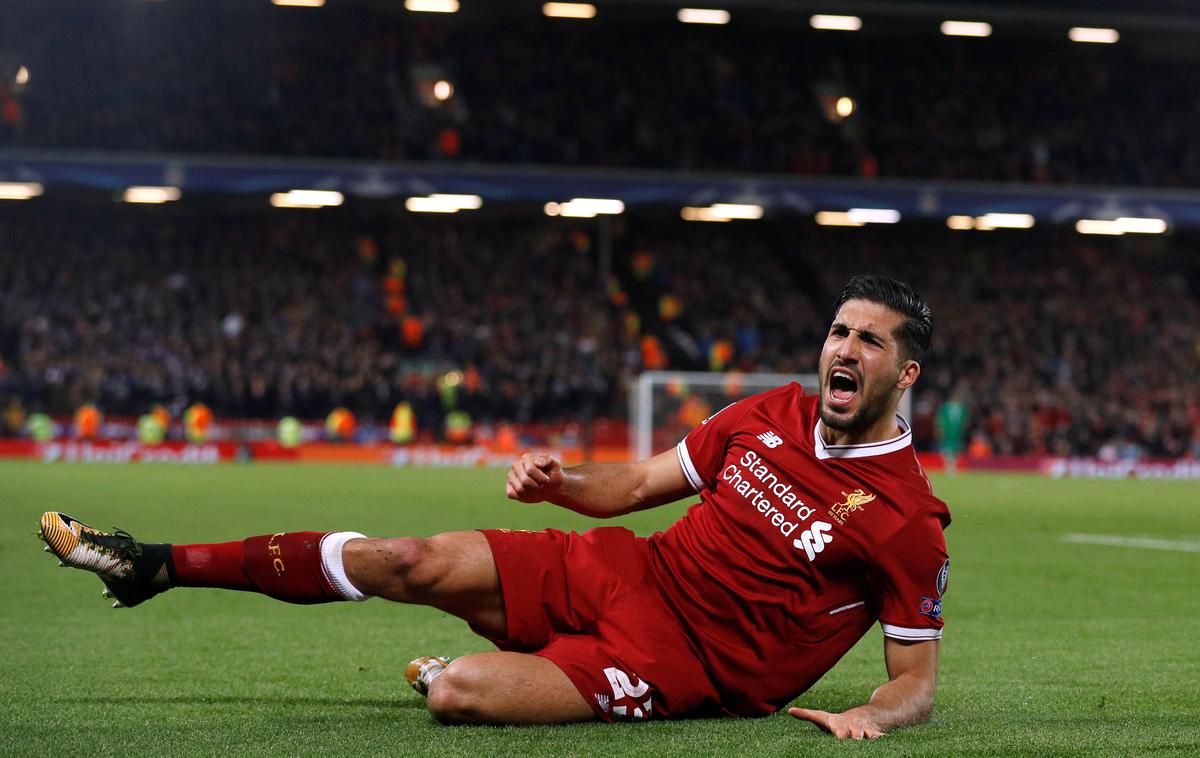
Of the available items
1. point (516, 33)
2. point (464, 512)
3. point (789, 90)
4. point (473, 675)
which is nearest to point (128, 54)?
point (516, 33)

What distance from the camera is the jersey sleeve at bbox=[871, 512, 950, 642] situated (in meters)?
4.62

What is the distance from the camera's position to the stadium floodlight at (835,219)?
36.5m

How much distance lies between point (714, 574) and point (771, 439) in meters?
0.49

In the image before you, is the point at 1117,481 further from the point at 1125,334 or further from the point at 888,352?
the point at 888,352

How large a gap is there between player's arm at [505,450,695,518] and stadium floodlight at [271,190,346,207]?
93.5 feet

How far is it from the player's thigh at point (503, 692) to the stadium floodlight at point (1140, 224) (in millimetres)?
32371

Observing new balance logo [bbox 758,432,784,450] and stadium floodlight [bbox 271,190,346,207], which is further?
stadium floodlight [bbox 271,190,346,207]

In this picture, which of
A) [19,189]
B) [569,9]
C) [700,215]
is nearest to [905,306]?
[569,9]

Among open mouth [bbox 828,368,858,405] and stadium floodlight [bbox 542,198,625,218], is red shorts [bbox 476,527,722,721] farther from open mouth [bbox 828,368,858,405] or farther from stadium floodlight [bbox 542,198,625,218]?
stadium floodlight [bbox 542,198,625,218]

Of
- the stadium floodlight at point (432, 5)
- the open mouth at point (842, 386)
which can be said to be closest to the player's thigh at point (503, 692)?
the open mouth at point (842, 386)

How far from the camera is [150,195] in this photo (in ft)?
111

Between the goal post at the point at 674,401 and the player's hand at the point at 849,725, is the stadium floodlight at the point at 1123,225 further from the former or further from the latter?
the player's hand at the point at 849,725

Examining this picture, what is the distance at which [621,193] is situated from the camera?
3316cm

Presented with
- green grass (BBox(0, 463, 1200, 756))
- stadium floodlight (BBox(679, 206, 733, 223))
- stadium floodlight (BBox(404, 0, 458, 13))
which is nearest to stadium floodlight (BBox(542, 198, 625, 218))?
stadium floodlight (BBox(679, 206, 733, 223))
